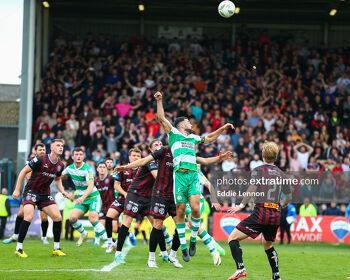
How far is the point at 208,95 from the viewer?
23.8 metres

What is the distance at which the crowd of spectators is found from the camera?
2156cm

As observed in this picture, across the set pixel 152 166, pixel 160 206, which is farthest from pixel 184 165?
pixel 152 166

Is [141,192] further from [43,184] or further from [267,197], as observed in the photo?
[267,197]

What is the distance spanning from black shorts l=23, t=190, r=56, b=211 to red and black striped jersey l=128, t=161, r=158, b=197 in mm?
2082

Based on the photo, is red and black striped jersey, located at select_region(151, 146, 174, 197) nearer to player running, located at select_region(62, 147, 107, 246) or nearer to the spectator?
player running, located at select_region(62, 147, 107, 246)

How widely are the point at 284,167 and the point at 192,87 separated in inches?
243

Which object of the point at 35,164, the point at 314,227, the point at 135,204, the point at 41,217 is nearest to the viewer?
the point at 135,204

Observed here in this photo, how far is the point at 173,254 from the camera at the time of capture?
1041 cm

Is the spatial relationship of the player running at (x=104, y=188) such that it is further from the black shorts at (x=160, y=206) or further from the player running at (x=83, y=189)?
the black shorts at (x=160, y=206)

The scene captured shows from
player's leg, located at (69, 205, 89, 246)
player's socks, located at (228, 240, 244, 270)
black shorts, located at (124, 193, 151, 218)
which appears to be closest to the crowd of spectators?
player's leg, located at (69, 205, 89, 246)

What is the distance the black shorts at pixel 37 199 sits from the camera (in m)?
11.8

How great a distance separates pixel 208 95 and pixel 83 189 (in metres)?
10.7

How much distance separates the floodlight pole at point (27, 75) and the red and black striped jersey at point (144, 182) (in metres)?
11.9

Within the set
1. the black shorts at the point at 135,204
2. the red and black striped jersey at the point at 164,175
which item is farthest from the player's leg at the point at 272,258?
the black shorts at the point at 135,204
